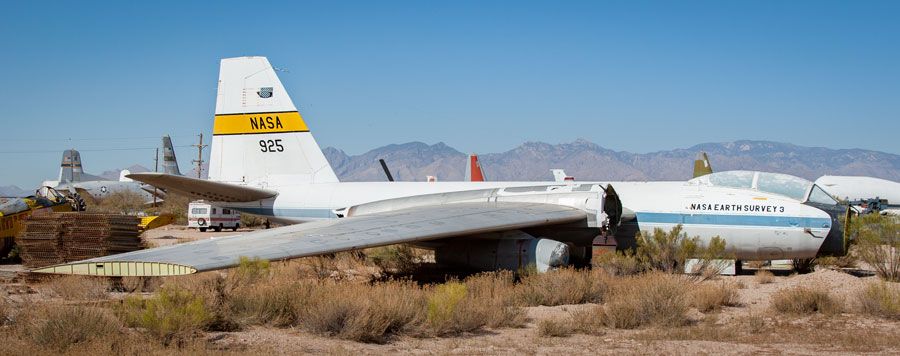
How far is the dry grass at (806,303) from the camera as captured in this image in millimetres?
11328

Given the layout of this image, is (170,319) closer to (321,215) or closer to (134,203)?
(321,215)

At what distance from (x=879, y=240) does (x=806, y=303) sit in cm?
546

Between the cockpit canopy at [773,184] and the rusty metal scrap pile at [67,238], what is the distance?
12405 millimetres

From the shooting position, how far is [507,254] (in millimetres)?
15078

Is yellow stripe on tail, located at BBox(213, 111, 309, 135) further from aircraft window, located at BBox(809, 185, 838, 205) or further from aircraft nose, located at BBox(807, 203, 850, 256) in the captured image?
aircraft nose, located at BBox(807, 203, 850, 256)

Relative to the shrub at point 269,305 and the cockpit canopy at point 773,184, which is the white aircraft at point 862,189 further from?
the shrub at point 269,305

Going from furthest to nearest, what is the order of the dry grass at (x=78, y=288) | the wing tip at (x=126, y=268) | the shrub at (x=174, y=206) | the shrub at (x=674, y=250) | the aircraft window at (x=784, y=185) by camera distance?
the shrub at (x=174, y=206), the aircraft window at (x=784, y=185), the shrub at (x=674, y=250), the dry grass at (x=78, y=288), the wing tip at (x=126, y=268)

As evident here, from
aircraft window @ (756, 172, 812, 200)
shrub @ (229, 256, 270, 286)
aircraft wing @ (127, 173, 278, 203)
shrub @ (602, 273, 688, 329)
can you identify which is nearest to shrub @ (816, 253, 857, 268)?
aircraft window @ (756, 172, 812, 200)

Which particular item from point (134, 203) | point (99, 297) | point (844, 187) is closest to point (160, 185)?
point (99, 297)

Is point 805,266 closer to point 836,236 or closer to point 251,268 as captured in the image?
point 836,236

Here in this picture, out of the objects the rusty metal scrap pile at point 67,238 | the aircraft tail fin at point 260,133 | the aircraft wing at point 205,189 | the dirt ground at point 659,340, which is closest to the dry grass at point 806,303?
the dirt ground at point 659,340

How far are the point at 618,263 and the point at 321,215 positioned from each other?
7291 mm

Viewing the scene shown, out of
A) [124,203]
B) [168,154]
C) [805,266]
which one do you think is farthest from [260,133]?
[168,154]

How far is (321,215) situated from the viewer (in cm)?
1930
